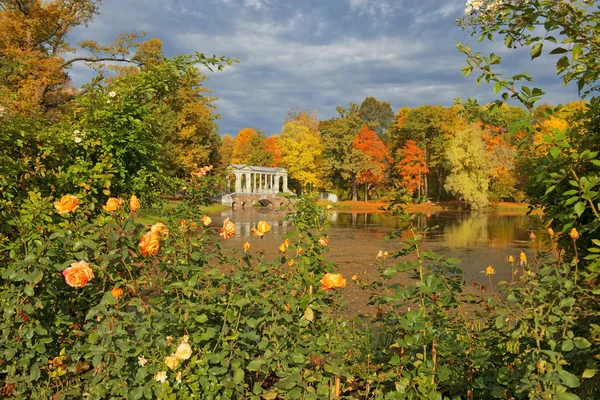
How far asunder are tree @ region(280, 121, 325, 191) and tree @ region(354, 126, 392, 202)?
14.9ft

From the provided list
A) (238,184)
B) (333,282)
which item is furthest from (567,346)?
(238,184)

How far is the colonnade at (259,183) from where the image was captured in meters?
48.9

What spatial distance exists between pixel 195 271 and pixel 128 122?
2.46 metres

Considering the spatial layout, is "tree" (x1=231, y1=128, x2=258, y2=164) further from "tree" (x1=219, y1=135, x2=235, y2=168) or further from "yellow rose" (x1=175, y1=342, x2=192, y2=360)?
"yellow rose" (x1=175, y1=342, x2=192, y2=360)

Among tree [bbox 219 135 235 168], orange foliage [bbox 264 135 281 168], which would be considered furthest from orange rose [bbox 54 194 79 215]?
tree [bbox 219 135 235 168]

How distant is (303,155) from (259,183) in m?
6.52

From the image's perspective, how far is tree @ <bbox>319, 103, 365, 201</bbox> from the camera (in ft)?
160

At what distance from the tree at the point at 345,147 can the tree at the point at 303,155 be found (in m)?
1.22

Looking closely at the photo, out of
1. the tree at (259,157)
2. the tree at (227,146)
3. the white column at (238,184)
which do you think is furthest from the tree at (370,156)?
the tree at (227,146)

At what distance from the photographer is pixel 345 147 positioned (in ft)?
161

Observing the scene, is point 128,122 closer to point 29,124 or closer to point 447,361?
point 29,124

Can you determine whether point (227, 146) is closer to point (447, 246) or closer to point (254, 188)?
point (254, 188)

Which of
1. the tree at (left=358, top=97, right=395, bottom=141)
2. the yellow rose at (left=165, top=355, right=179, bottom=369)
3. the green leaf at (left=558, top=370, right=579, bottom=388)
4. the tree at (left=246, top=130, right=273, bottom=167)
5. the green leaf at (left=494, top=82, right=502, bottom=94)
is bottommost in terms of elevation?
the yellow rose at (left=165, top=355, right=179, bottom=369)

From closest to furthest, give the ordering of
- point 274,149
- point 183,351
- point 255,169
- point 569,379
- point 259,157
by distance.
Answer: point 569,379 < point 183,351 < point 255,169 < point 259,157 < point 274,149
